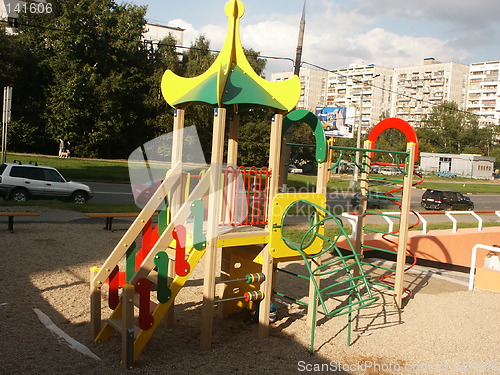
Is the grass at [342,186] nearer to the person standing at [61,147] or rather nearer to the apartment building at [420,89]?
the person standing at [61,147]

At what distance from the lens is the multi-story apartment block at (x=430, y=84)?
101812 millimetres

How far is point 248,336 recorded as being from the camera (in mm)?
5887

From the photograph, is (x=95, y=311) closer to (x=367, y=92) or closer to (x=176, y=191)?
(x=176, y=191)

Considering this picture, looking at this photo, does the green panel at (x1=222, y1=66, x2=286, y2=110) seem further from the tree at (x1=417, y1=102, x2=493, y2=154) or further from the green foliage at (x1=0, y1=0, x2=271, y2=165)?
the tree at (x1=417, y1=102, x2=493, y2=154)

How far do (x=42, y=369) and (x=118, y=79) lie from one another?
113 ft

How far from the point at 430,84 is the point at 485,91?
12132 millimetres

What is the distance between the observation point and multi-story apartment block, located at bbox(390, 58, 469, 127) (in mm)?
101812

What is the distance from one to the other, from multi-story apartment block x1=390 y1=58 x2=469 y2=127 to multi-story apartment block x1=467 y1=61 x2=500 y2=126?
5.62ft

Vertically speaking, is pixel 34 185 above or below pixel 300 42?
below

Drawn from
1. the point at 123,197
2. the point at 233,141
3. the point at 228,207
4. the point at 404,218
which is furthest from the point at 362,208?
the point at 123,197

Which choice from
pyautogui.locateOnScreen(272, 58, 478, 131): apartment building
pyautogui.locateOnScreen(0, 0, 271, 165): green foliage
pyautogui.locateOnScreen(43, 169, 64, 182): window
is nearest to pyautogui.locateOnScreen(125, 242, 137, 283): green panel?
pyautogui.locateOnScreen(43, 169, 64, 182): window

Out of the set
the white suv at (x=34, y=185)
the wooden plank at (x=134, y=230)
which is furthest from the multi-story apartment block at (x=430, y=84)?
the wooden plank at (x=134, y=230)

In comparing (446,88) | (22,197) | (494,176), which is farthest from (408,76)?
(22,197)

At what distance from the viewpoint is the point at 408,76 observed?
10525cm
